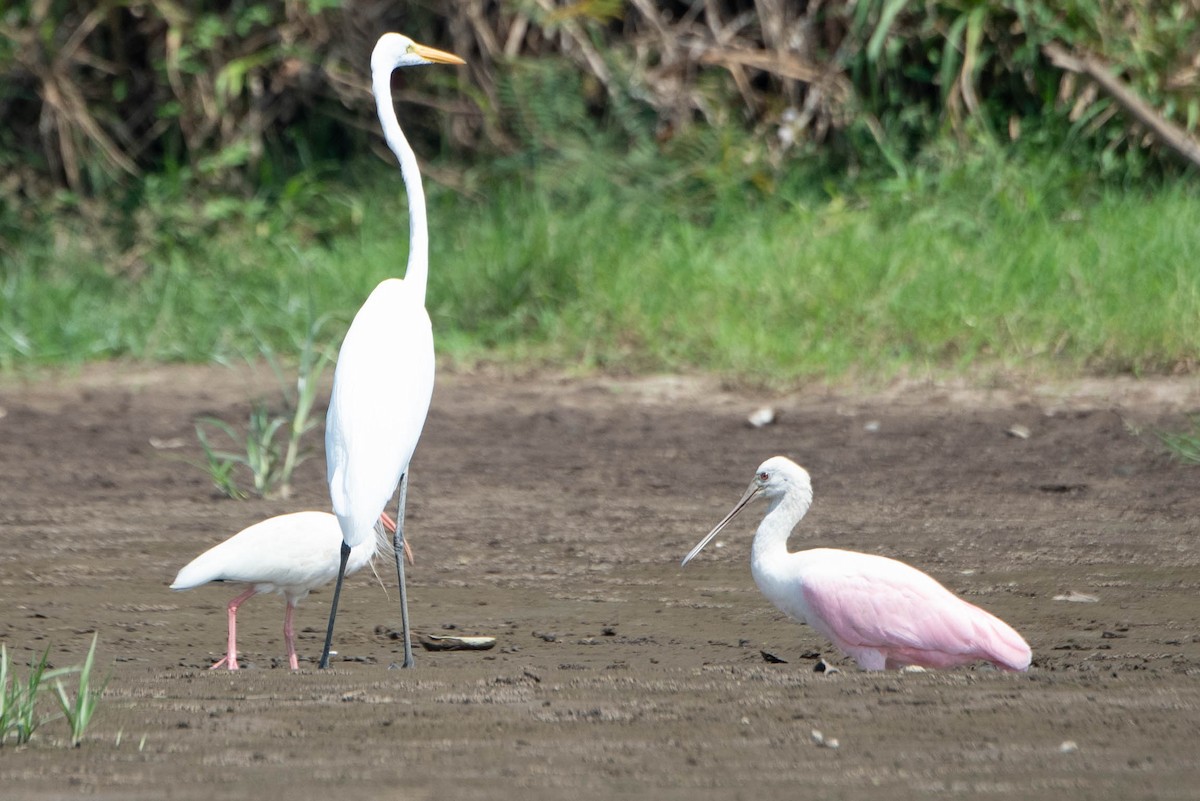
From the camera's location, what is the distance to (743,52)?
30.3ft

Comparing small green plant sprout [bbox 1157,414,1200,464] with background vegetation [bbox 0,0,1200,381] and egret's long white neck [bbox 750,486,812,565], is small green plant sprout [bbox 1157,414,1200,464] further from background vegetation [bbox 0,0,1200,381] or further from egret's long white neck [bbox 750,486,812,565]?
egret's long white neck [bbox 750,486,812,565]

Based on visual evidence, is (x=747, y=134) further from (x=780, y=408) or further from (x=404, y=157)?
(x=404, y=157)

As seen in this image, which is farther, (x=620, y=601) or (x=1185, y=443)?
(x=1185, y=443)

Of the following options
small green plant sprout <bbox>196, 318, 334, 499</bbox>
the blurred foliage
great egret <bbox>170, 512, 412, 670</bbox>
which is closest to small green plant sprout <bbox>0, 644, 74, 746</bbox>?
great egret <bbox>170, 512, 412, 670</bbox>

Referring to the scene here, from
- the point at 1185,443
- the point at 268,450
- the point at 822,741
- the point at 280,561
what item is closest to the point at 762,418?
the point at 1185,443

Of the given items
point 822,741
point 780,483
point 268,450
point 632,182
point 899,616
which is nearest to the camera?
point 822,741

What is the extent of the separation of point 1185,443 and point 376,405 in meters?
2.92

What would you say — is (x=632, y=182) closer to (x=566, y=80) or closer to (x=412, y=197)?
(x=566, y=80)

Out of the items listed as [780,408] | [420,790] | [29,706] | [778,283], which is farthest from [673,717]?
[778,283]

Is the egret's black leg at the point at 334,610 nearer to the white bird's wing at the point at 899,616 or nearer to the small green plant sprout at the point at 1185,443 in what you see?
the white bird's wing at the point at 899,616

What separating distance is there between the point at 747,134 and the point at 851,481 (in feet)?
12.6

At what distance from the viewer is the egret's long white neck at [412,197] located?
14.9ft

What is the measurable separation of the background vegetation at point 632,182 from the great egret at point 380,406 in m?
2.81

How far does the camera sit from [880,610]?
3.85 m
